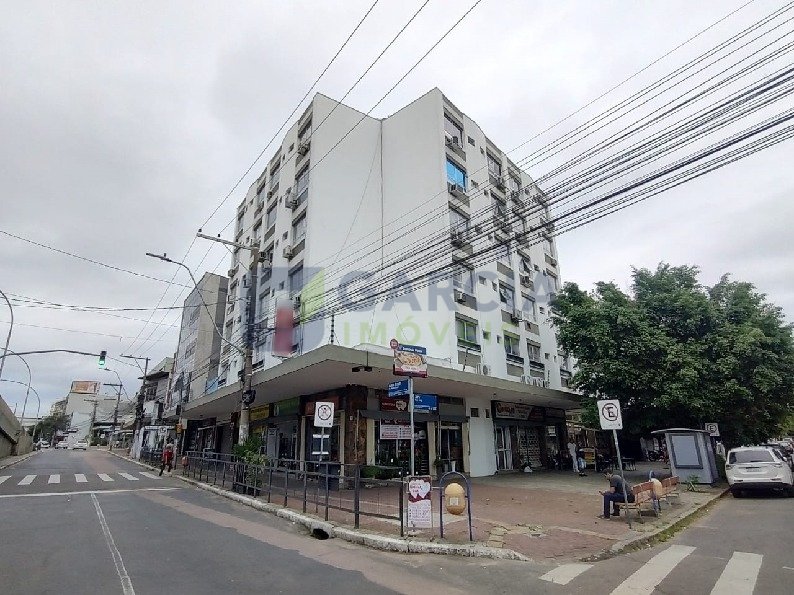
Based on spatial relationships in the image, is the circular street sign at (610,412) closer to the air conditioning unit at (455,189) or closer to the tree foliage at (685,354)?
the tree foliage at (685,354)

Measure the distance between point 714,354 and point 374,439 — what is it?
14785 millimetres

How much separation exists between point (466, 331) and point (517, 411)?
232 inches

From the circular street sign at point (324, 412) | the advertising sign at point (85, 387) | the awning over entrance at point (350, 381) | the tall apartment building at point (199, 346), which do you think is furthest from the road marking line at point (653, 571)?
the advertising sign at point (85, 387)

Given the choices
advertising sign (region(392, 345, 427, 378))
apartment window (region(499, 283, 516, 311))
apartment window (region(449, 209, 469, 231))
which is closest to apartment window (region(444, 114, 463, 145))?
apartment window (region(449, 209, 469, 231))

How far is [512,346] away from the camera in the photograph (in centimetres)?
2894

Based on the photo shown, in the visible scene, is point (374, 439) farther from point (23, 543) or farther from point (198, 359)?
point (198, 359)

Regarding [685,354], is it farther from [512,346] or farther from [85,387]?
[85,387]

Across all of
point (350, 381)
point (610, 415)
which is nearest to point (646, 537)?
point (610, 415)

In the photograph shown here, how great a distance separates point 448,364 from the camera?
76.8 ft

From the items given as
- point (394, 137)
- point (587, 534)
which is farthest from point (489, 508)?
point (394, 137)

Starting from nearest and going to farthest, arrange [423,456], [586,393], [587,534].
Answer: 1. [587,534]
2. [423,456]
3. [586,393]

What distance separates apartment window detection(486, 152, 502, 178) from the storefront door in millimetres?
17861

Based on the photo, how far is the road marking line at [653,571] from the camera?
5.84 metres

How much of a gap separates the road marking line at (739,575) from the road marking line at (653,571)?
0.66m
